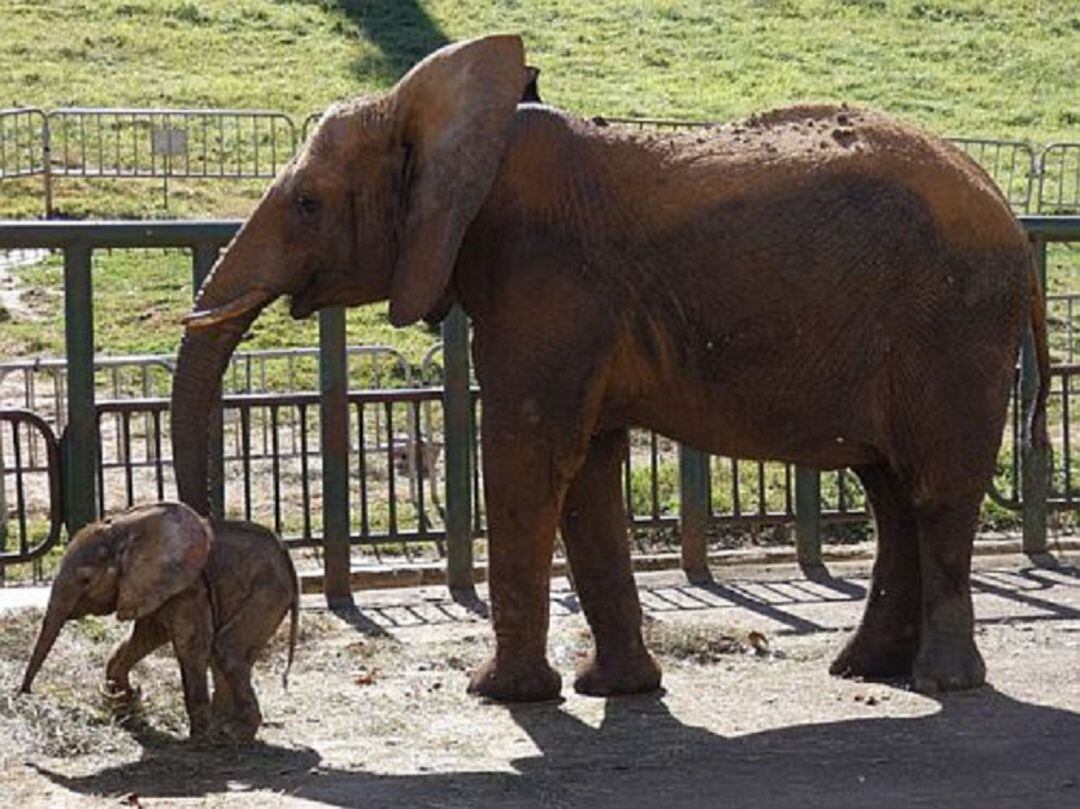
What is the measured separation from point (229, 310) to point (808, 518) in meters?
4.05

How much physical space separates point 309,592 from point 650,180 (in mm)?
3184

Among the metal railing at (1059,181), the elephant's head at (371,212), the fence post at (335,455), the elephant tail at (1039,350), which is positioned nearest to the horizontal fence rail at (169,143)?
the metal railing at (1059,181)

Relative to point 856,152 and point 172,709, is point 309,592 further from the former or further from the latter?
point 856,152

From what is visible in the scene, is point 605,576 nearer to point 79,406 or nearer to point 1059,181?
point 79,406

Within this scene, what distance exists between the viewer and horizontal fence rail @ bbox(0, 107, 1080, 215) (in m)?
27.7

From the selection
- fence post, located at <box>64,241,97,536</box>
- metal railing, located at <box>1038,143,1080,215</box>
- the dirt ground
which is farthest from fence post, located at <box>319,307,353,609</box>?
metal railing, located at <box>1038,143,1080,215</box>

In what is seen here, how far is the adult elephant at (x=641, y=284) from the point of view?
928 cm

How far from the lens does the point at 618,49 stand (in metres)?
40.9

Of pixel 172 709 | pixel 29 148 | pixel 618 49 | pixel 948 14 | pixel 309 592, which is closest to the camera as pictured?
pixel 172 709

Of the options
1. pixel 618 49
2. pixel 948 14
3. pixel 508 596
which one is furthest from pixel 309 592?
pixel 948 14

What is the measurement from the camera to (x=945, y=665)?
32.0ft

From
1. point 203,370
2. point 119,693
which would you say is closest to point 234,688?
point 119,693

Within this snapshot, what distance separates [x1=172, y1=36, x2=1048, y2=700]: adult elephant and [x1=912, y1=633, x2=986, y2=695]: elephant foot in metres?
0.01

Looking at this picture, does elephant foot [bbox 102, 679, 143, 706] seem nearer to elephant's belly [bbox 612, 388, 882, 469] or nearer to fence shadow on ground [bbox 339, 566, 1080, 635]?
elephant's belly [bbox 612, 388, 882, 469]
